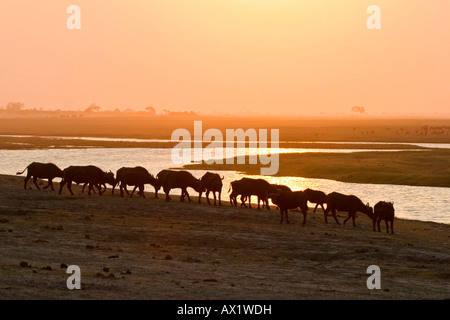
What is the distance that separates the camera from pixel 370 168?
5934 centimetres

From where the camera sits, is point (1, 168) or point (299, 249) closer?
point (299, 249)

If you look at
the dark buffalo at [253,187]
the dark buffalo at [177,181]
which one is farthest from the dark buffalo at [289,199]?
the dark buffalo at [177,181]

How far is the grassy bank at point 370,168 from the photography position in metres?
53.5

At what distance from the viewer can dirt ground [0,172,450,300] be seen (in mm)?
16969

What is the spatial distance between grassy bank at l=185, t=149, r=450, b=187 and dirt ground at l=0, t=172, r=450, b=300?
21205 millimetres

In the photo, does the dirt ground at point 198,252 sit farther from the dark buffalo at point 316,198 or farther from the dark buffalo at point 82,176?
the dark buffalo at point 82,176

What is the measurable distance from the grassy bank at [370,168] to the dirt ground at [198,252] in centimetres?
2121

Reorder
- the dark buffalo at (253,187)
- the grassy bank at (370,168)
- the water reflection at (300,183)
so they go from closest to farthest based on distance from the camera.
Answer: the dark buffalo at (253,187) < the water reflection at (300,183) < the grassy bank at (370,168)

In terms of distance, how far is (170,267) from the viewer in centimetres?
1994

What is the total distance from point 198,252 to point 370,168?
38730 mm

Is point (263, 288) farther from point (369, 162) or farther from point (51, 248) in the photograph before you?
point (369, 162)

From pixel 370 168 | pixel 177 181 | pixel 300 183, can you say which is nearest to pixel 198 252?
pixel 177 181
